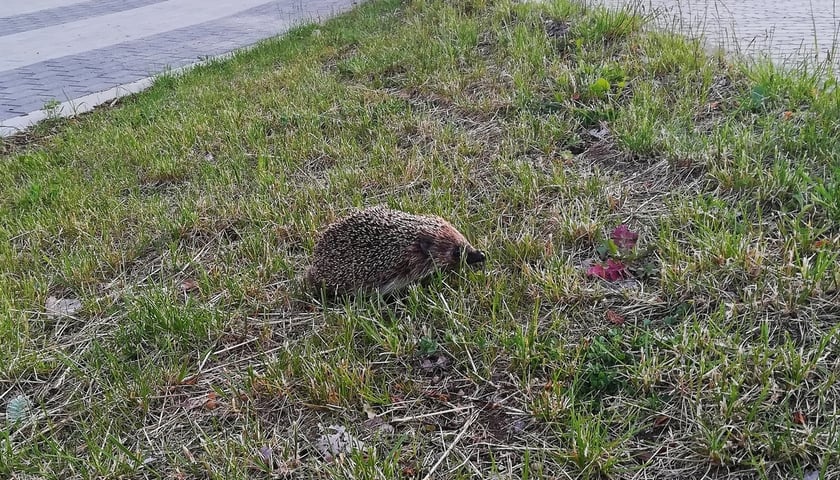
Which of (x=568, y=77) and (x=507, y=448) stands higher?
(x=568, y=77)

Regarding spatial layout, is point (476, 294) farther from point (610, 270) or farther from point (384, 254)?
point (610, 270)

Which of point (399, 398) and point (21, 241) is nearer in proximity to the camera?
point (399, 398)

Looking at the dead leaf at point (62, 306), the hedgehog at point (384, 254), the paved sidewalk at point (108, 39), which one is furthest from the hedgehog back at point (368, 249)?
the paved sidewalk at point (108, 39)

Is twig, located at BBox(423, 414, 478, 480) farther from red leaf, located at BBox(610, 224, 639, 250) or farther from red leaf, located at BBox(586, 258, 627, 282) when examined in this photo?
red leaf, located at BBox(610, 224, 639, 250)

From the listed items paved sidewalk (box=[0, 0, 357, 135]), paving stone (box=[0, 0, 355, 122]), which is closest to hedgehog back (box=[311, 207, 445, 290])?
paved sidewalk (box=[0, 0, 357, 135])

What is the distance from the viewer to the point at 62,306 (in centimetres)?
330

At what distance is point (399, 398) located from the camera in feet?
7.97

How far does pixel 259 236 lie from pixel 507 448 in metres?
2.05

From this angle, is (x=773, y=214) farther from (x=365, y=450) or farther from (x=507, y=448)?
(x=365, y=450)

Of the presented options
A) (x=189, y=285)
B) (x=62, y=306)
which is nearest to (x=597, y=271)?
(x=189, y=285)

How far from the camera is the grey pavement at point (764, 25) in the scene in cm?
488

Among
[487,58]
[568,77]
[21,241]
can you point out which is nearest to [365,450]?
[21,241]

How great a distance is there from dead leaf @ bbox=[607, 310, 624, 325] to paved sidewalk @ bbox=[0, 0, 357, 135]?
264 inches

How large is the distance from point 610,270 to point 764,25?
4.34 metres
